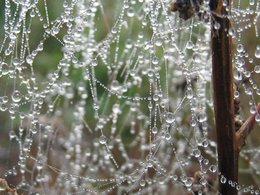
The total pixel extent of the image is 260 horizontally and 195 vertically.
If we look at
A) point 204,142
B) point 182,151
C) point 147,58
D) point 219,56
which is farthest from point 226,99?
point 182,151

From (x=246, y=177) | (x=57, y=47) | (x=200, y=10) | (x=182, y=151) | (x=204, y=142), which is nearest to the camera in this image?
(x=200, y=10)

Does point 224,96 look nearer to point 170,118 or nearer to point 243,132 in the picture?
point 243,132

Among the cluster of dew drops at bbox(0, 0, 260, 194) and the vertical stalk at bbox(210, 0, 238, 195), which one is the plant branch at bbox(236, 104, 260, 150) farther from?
the cluster of dew drops at bbox(0, 0, 260, 194)

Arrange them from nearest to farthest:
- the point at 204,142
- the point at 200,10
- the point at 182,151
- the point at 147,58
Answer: the point at 200,10, the point at 204,142, the point at 147,58, the point at 182,151

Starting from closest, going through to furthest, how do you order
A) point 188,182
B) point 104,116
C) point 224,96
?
point 224,96
point 188,182
point 104,116

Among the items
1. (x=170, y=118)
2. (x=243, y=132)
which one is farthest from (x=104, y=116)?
(x=243, y=132)

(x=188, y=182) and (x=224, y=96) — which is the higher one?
(x=224, y=96)

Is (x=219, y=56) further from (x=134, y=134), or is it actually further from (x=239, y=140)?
(x=134, y=134)

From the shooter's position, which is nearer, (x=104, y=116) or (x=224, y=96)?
(x=224, y=96)
